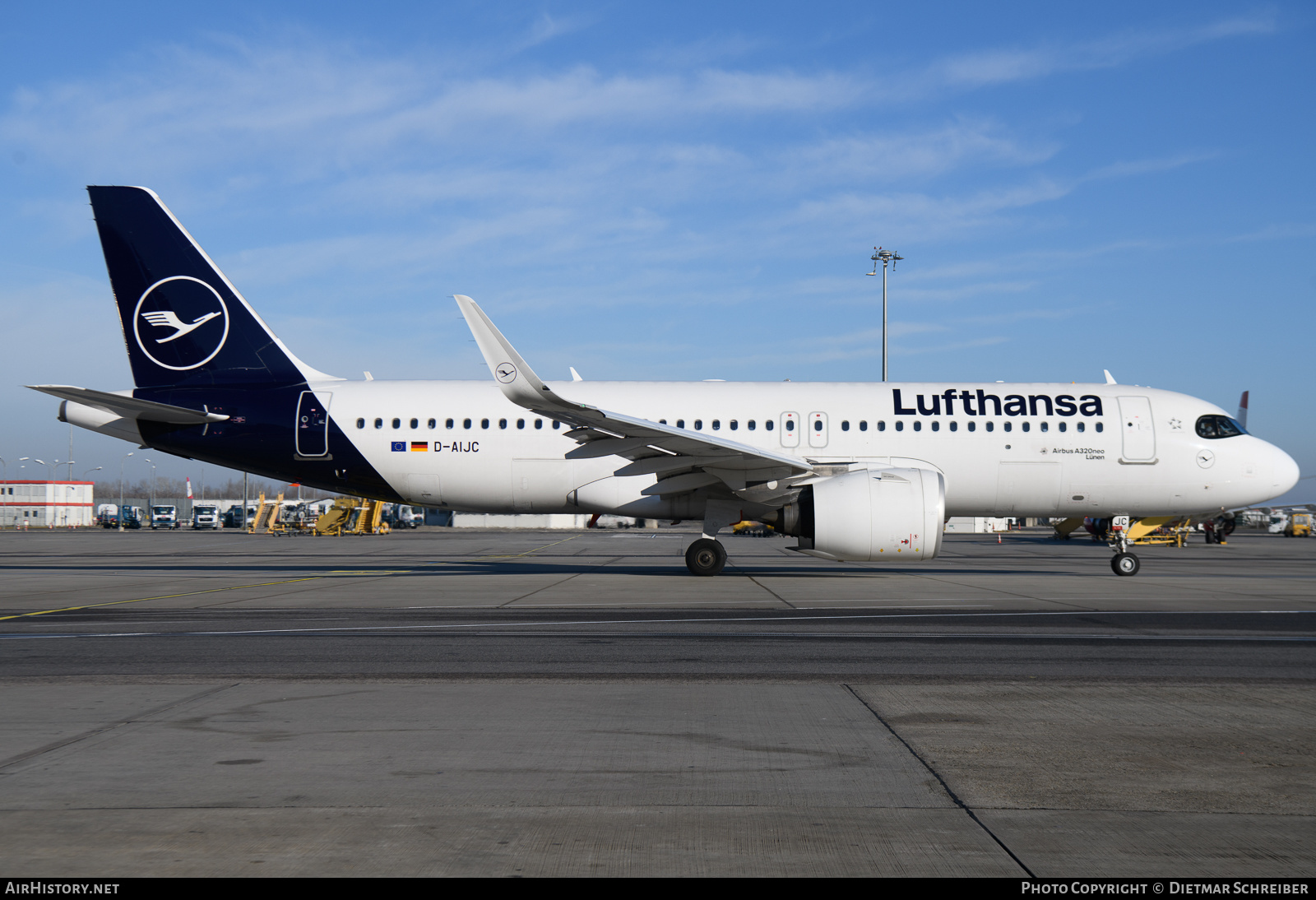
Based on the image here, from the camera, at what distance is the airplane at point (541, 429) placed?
61.3 feet

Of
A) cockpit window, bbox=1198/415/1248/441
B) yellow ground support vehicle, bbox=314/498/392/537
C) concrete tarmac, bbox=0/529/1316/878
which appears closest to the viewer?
concrete tarmac, bbox=0/529/1316/878

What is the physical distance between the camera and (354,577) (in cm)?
1841

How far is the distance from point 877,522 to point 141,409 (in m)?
14.3

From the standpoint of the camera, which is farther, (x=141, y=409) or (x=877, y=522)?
(x=141, y=409)

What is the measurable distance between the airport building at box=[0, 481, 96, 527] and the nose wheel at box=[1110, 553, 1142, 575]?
9563 cm

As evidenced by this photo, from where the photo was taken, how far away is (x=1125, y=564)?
19203mm

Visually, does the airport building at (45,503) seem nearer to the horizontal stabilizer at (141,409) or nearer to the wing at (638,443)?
the horizontal stabilizer at (141,409)

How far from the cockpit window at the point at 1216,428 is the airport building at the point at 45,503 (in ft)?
318

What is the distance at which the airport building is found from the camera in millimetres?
90062

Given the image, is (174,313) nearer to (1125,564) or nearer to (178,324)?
(178,324)

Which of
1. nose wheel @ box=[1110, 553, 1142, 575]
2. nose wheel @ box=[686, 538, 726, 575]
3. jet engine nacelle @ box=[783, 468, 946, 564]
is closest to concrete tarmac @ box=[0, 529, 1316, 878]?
jet engine nacelle @ box=[783, 468, 946, 564]

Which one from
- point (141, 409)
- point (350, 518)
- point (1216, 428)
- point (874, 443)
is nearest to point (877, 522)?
point (874, 443)

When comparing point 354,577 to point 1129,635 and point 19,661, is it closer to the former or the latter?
point 19,661

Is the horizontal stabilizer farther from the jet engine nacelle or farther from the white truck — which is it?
the white truck
